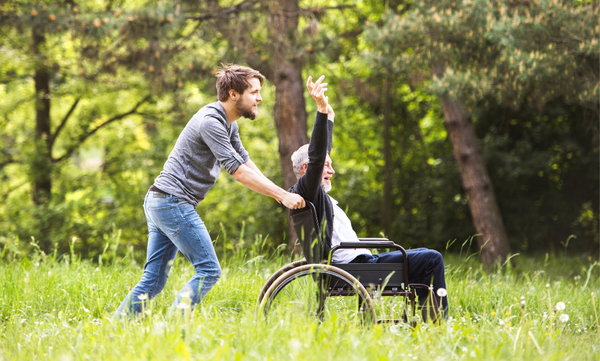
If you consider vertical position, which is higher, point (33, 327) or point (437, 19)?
point (437, 19)

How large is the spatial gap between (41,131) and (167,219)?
1018 centimetres

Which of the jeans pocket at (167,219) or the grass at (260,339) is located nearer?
the grass at (260,339)

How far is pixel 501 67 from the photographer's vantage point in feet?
18.6

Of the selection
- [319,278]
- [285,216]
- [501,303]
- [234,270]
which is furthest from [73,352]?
[285,216]

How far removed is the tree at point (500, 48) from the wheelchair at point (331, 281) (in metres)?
2.71

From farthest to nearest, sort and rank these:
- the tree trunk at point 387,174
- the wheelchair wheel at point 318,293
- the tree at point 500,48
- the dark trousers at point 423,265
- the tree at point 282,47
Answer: the tree trunk at point 387,174 < the tree at point 282,47 < the tree at point 500,48 < the dark trousers at point 423,265 < the wheelchair wheel at point 318,293

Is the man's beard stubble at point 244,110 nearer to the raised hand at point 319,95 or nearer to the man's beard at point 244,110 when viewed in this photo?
the man's beard at point 244,110

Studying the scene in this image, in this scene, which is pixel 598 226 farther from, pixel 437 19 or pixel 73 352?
pixel 73 352

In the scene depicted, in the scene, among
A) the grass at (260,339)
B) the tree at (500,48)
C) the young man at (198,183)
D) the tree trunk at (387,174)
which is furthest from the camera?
the tree trunk at (387,174)

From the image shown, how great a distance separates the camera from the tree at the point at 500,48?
530cm

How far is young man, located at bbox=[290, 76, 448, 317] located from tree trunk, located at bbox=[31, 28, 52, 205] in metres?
8.70

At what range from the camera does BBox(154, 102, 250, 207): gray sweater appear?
2.74 m

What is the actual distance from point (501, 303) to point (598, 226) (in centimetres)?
737

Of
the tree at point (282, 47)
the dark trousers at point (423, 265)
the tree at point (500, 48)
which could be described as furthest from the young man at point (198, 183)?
the tree at point (282, 47)
